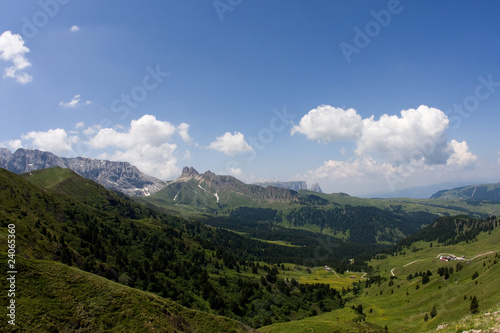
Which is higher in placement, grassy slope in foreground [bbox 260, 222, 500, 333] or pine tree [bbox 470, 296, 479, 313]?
pine tree [bbox 470, 296, 479, 313]

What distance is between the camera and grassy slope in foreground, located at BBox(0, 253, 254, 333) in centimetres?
3991

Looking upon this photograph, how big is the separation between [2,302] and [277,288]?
150447 mm

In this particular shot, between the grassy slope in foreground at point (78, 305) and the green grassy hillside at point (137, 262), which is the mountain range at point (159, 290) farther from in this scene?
the green grassy hillside at point (137, 262)

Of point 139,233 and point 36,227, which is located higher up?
point 36,227

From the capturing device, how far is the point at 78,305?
45594 mm

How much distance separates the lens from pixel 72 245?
108562 millimetres

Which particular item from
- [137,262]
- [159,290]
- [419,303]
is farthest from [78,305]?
[419,303]

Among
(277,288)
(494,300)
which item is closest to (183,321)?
(494,300)

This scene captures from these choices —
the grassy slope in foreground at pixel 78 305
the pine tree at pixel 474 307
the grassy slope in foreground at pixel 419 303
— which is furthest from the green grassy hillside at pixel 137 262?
the pine tree at pixel 474 307

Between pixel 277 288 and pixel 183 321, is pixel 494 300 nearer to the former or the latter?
pixel 183 321

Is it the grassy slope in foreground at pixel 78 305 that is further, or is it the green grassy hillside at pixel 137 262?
the green grassy hillside at pixel 137 262

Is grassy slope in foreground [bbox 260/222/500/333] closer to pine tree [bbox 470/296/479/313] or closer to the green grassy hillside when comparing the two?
pine tree [bbox 470/296/479/313]

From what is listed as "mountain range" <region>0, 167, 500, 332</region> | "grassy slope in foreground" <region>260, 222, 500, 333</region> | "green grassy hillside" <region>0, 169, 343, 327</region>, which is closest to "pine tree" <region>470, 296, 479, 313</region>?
"grassy slope in foreground" <region>260, 222, 500, 333</region>

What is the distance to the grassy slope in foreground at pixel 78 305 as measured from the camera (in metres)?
39.9
